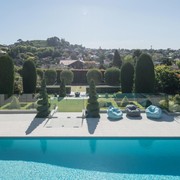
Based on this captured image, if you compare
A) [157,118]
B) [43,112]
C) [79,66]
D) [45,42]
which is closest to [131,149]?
[157,118]

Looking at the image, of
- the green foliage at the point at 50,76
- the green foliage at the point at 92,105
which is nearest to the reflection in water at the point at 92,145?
the green foliage at the point at 92,105

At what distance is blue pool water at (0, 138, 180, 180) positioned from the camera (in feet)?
32.2

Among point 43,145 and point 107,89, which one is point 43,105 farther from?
point 107,89

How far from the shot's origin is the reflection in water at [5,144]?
12570 mm

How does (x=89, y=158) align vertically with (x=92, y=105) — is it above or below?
below

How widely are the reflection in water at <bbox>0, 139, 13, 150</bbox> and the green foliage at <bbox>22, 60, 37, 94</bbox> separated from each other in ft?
39.7

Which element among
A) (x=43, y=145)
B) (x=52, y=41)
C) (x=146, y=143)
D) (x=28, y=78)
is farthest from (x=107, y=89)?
(x=52, y=41)

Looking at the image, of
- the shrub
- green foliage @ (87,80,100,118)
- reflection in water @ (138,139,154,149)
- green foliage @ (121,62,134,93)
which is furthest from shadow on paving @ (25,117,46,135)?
the shrub

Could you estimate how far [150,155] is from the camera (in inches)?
459

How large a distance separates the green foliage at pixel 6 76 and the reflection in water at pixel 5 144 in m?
9.19

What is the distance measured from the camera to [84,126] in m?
15.0

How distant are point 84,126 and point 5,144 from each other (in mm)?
4413

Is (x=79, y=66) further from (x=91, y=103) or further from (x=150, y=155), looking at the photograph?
(x=150, y=155)

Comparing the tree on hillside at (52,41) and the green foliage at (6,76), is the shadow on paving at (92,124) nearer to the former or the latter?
the green foliage at (6,76)
